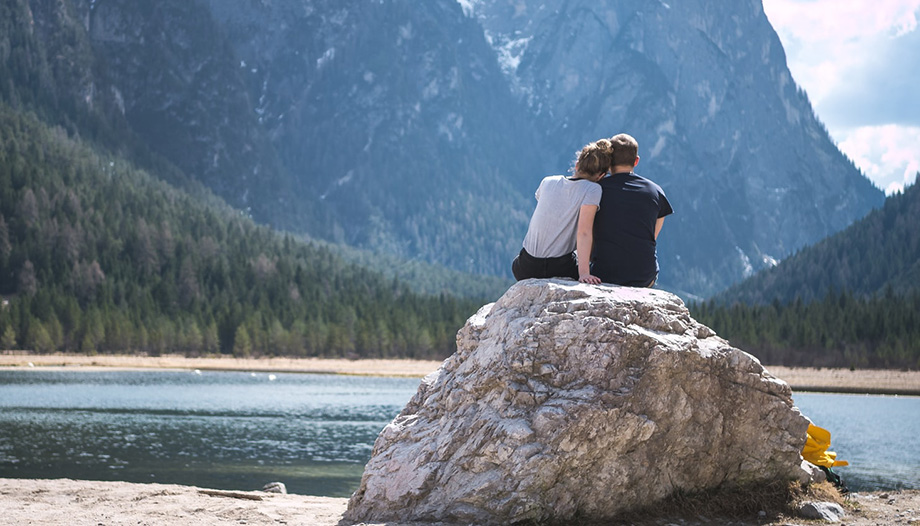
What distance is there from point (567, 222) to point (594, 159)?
906mm

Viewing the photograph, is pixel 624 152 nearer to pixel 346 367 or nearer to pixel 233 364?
pixel 346 367

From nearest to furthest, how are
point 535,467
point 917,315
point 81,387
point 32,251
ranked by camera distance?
point 535,467, point 81,387, point 917,315, point 32,251

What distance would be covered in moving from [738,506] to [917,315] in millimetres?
139671

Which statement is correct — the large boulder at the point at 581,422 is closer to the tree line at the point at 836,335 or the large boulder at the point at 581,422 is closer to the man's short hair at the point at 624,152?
the man's short hair at the point at 624,152

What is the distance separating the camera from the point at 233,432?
46.7m

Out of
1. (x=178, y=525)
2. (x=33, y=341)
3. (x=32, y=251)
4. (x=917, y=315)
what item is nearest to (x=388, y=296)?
(x=32, y=251)

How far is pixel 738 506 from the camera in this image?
13117 mm

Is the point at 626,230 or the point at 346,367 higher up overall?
the point at 626,230

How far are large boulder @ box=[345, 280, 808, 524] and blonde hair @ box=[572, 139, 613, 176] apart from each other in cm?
158

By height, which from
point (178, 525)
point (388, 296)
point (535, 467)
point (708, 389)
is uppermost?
point (388, 296)

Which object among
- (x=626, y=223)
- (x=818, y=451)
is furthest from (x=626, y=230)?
(x=818, y=451)

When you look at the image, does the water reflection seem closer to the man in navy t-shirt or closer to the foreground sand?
the foreground sand

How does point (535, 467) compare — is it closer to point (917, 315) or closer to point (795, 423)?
point (795, 423)

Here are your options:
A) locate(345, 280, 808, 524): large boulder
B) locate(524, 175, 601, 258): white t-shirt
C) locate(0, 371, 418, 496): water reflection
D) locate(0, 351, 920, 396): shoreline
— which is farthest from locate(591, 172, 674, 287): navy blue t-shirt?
locate(0, 351, 920, 396): shoreline
